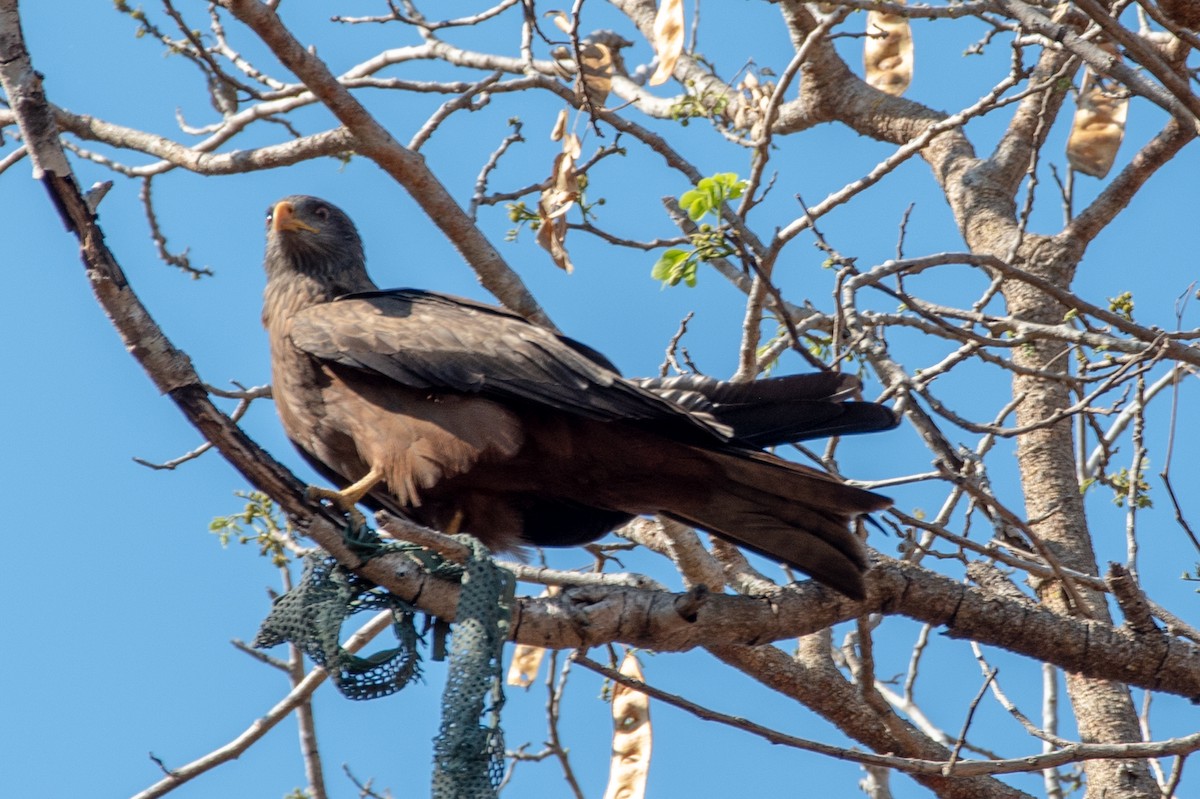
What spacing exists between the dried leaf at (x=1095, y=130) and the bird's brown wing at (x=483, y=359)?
3.47 metres

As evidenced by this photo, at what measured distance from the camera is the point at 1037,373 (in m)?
5.30

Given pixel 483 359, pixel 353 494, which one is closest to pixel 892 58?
pixel 483 359

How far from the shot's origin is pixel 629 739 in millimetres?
5598

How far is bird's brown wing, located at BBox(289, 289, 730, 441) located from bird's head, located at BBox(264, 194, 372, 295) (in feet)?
2.41

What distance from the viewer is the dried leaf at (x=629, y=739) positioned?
548 centimetres

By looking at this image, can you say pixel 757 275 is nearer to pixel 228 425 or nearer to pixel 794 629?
pixel 794 629

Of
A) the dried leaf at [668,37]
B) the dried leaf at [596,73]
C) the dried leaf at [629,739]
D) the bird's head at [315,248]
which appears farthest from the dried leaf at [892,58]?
the dried leaf at [629,739]

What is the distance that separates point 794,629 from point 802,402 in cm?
78

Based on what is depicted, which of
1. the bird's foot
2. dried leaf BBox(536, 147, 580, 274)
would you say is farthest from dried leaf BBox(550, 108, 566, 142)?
the bird's foot

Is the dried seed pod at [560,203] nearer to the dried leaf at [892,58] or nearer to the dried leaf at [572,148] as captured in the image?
the dried leaf at [572,148]

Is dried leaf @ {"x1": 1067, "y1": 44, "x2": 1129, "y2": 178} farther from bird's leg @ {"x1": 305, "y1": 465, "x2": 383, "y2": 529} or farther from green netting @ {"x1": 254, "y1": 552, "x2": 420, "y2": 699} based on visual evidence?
green netting @ {"x1": 254, "y1": 552, "x2": 420, "y2": 699}

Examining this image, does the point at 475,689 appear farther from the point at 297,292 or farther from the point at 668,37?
the point at 668,37

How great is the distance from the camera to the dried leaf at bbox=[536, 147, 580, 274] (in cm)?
570

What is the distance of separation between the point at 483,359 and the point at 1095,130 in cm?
392
